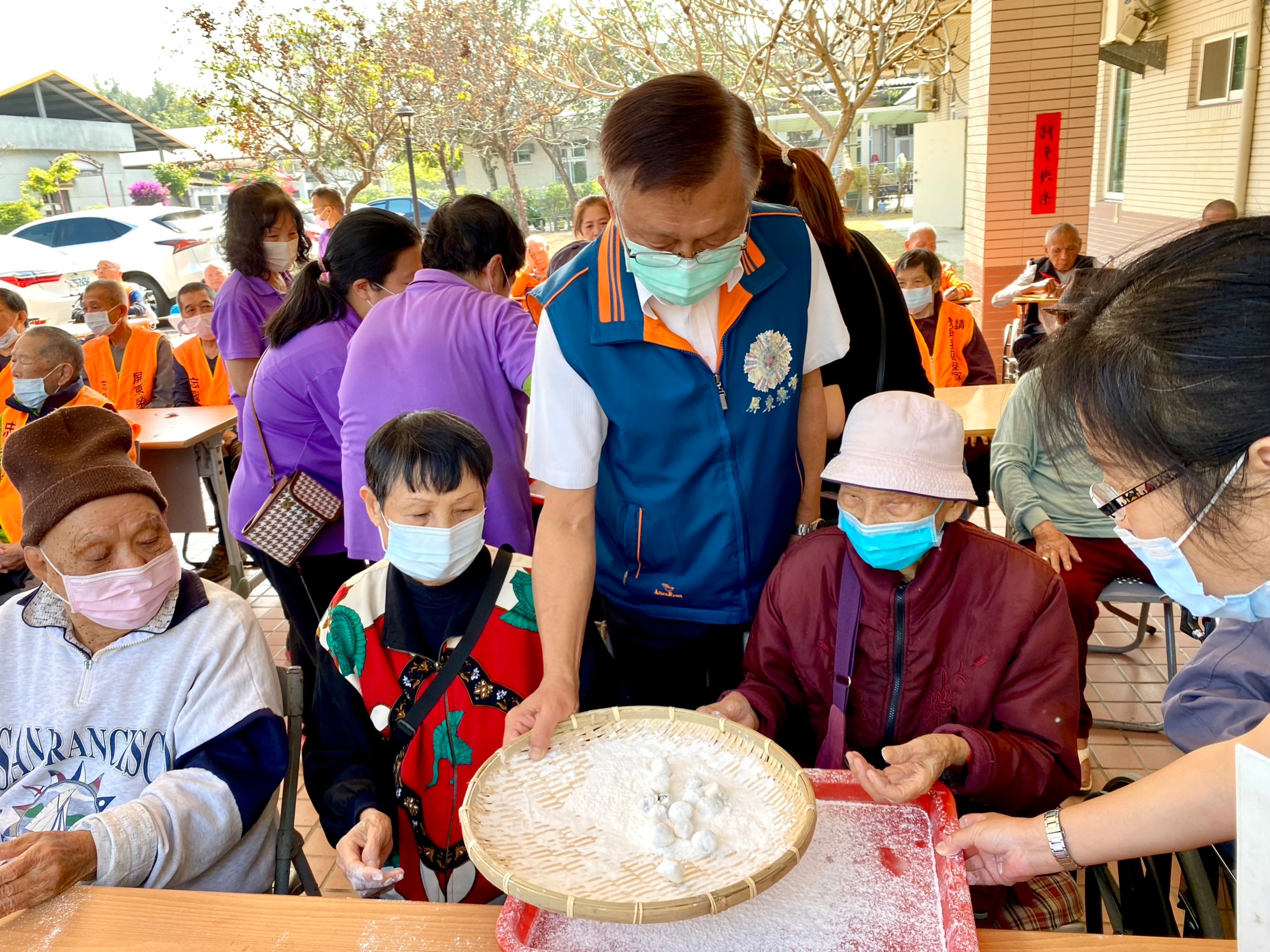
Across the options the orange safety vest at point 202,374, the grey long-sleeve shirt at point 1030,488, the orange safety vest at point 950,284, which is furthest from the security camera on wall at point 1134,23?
the orange safety vest at point 202,374

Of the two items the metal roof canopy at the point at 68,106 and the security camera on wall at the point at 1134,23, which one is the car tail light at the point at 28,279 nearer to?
the metal roof canopy at the point at 68,106

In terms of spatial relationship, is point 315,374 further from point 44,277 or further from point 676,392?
point 44,277

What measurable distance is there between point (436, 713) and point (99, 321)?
15.1 feet

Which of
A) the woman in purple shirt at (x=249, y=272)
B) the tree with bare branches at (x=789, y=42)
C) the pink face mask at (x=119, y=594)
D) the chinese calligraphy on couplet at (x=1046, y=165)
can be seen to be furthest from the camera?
the chinese calligraphy on couplet at (x=1046, y=165)

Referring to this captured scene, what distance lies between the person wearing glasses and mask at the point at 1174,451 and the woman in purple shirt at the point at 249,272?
10.6 ft

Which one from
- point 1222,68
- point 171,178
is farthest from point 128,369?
point 171,178

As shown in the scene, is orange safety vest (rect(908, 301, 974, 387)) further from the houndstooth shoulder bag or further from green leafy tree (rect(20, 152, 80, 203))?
green leafy tree (rect(20, 152, 80, 203))

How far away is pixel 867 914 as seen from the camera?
1.15 meters

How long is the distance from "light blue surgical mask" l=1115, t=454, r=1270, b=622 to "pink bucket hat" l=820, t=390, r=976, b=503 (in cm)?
55

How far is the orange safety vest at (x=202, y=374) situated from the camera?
5.39 meters

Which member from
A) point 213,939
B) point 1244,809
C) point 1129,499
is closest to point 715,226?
point 1129,499

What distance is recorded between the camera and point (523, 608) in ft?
6.04

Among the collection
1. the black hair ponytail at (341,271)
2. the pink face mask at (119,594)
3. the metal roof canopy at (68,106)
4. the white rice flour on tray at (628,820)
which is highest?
the metal roof canopy at (68,106)

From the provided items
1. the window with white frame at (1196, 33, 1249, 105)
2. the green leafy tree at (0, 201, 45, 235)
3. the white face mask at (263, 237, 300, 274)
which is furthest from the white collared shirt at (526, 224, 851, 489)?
the green leafy tree at (0, 201, 45, 235)
